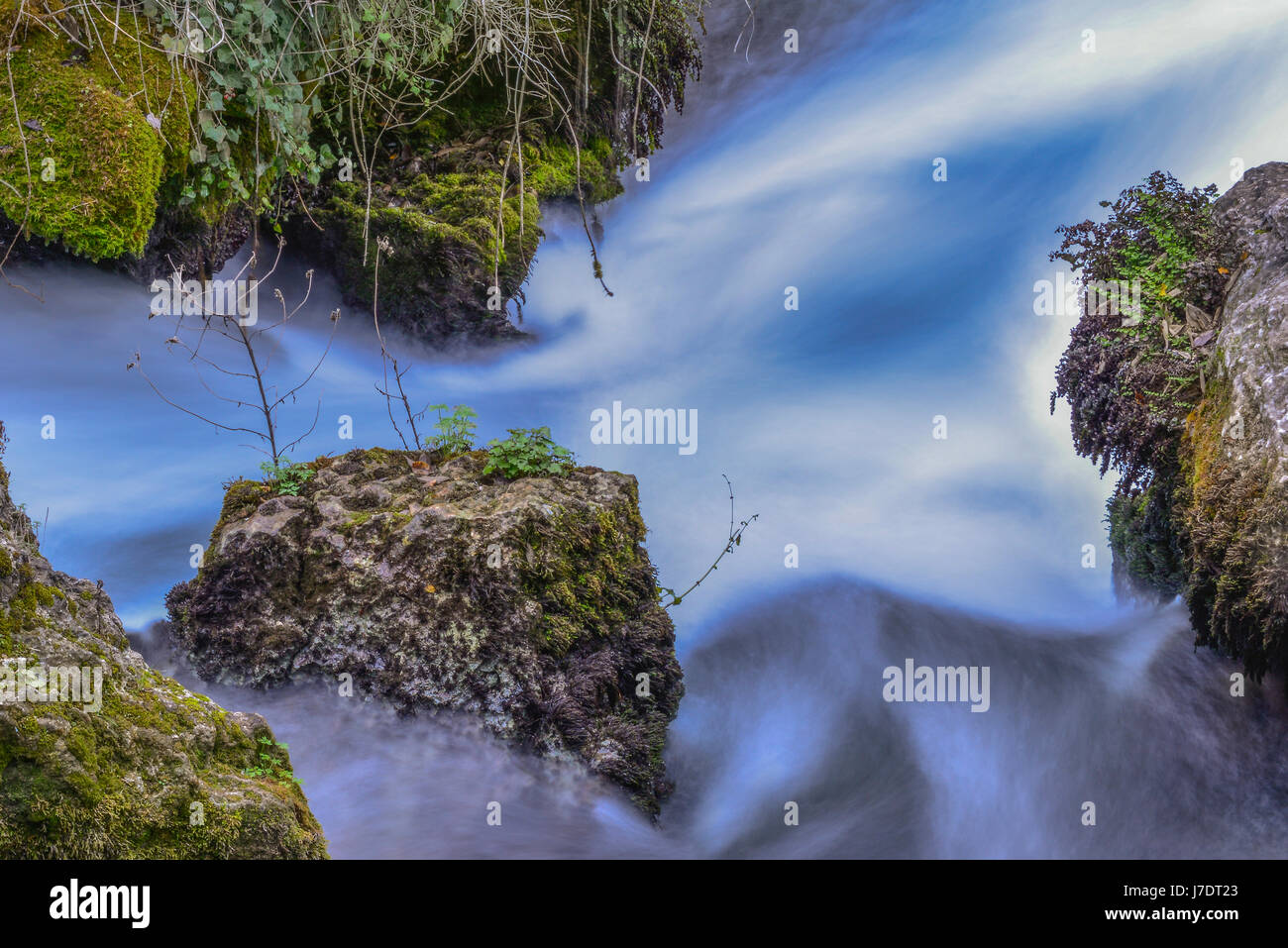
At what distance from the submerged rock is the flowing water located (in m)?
0.93

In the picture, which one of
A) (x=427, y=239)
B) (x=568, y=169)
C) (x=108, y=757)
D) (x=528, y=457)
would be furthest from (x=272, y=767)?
(x=568, y=169)

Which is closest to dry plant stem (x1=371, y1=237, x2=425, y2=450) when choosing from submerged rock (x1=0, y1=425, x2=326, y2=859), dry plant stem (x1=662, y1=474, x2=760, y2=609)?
dry plant stem (x1=662, y1=474, x2=760, y2=609)

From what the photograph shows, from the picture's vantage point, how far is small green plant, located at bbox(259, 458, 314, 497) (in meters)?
4.82

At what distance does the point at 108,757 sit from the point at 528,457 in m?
2.75

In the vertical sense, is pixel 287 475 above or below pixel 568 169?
below

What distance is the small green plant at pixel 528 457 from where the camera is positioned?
4828mm

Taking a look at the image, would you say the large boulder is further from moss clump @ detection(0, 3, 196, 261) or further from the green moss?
moss clump @ detection(0, 3, 196, 261)

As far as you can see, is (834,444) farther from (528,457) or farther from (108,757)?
(108,757)

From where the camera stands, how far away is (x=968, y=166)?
8695mm

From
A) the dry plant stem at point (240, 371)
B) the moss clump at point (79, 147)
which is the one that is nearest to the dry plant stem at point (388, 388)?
the dry plant stem at point (240, 371)

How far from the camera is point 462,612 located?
4.29 meters

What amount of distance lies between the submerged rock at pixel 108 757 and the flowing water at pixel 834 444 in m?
0.93

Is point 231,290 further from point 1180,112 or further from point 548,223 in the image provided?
point 1180,112

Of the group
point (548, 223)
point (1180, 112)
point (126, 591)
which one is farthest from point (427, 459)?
point (1180, 112)
